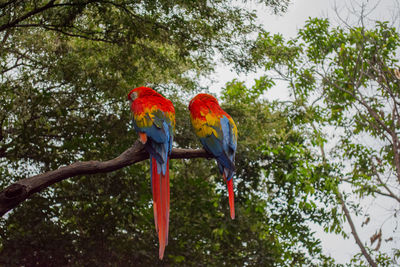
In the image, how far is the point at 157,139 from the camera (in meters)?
2.34

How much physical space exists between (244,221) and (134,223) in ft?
4.33

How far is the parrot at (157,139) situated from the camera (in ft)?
7.04

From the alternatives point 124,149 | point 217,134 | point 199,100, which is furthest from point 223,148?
point 124,149

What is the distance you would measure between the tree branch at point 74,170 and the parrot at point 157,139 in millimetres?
150

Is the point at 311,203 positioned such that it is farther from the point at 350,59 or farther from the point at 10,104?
the point at 10,104

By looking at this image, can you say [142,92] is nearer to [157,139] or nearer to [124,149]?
[157,139]

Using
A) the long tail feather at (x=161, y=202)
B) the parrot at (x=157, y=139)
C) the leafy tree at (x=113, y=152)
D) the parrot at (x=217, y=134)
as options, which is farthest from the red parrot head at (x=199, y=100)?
the leafy tree at (x=113, y=152)

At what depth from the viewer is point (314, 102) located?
8.24 metres

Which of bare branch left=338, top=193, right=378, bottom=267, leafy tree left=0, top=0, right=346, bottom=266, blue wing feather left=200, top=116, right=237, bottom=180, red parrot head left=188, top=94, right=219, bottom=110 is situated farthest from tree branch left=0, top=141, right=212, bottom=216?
bare branch left=338, top=193, right=378, bottom=267

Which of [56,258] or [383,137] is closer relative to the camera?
[56,258]

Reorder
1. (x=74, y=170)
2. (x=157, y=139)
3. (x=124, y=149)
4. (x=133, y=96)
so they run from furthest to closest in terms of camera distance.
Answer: (x=124, y=149) < (x=133, y=96) < (x=74, y=170) < (x=157, y=139)

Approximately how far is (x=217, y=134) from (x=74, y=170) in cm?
92

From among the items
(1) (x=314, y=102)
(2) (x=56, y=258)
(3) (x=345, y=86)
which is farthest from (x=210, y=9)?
(1) (x=314, y=102)

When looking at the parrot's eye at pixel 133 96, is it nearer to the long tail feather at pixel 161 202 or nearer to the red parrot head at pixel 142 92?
the red parrot head at pixel 142 92
